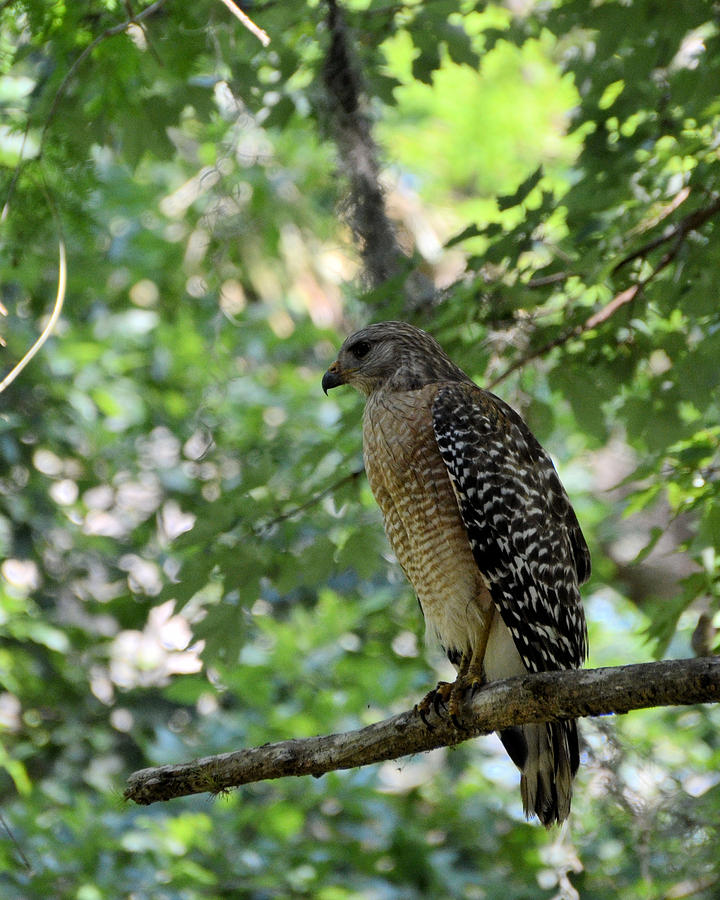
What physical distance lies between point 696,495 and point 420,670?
3373 millimetres

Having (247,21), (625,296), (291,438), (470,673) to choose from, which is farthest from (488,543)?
(291,438)

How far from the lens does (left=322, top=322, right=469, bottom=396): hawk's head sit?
4.39m

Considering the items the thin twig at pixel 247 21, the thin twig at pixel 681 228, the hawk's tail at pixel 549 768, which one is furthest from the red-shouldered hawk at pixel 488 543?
the thin twig at pixel 247 21

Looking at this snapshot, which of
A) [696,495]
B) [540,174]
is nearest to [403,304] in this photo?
[540,174]

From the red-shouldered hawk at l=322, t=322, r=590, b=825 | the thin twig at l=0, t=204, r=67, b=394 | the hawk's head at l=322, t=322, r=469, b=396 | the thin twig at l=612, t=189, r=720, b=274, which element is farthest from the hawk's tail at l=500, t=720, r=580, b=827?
the thin twig at l=0, t=204, r=67, b=394

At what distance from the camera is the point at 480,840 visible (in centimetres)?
668

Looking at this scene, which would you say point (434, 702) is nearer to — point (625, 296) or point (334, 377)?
point (334, 377)

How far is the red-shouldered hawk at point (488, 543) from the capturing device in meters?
3.82

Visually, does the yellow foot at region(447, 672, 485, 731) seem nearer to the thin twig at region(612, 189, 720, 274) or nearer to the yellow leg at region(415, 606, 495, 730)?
the yellow leg at region(415, 606, 495, 730)

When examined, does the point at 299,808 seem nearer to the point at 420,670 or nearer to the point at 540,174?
the point at 420,670

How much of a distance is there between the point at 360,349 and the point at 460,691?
5.24 ft

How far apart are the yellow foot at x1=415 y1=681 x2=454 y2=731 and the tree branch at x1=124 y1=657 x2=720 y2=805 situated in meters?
0.02

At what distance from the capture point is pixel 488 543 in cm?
381

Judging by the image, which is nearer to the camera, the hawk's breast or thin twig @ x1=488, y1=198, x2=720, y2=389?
the hawk's breast
